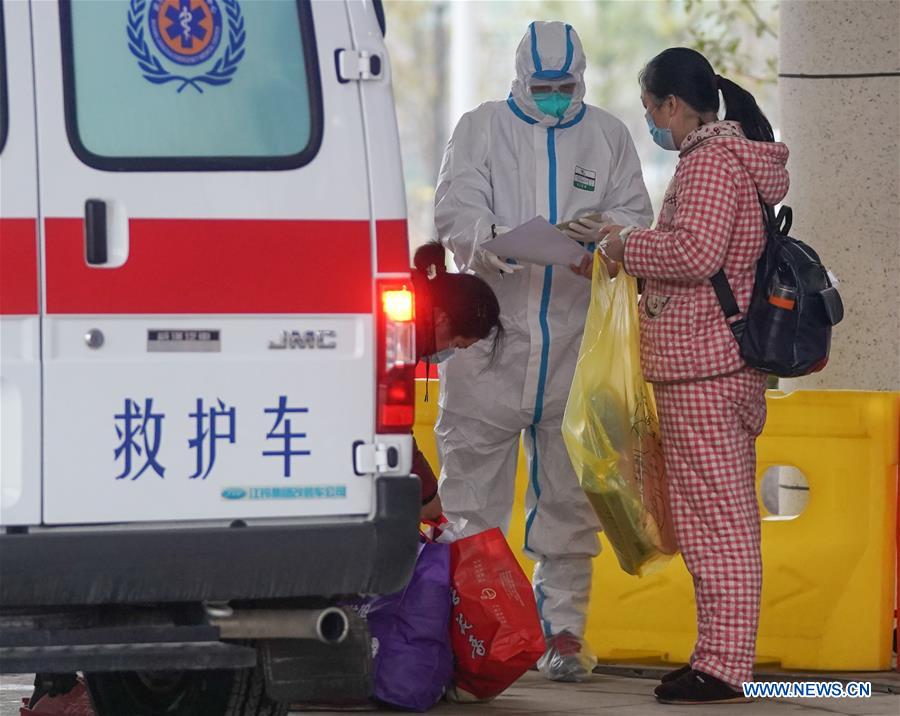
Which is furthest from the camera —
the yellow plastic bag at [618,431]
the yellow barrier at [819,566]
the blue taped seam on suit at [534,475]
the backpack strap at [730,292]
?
the yellow barrier at [819,566]

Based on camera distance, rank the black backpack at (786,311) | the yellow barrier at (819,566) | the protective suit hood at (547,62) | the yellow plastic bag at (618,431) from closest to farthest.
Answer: the black backpack at (786,311) < the yellow plastic bag at (618,431) < the protective suit hood at (547,62) < the yellow barrier at (819,566)

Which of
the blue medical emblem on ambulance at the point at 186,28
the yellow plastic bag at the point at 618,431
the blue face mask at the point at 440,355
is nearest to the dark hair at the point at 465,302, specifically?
the blue face mask at the point at 440,355

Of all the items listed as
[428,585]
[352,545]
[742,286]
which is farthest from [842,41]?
[352,545]

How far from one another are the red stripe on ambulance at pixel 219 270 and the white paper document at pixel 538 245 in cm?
123

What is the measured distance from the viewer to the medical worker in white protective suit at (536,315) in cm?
610

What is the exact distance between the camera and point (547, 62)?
239 inches

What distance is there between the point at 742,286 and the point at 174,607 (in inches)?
81.6

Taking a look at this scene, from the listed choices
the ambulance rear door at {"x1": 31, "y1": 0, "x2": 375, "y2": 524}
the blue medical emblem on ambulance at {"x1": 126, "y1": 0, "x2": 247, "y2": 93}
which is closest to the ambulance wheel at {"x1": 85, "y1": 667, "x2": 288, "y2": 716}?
the ambulance rear door at {"x1": 31, "y1": 0, "x2": 375, "y2": 524}

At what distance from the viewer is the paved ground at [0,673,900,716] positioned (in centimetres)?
555

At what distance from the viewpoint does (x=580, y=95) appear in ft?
20.3

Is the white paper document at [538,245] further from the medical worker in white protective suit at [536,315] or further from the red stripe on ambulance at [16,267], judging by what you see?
the red stripe on ambulance at [16,267]

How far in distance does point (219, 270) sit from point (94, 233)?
0.99 ft

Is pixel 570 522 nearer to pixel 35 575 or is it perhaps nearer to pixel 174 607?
pixel 174 607

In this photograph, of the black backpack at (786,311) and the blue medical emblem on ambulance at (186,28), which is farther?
the black backpack at (786,311)
